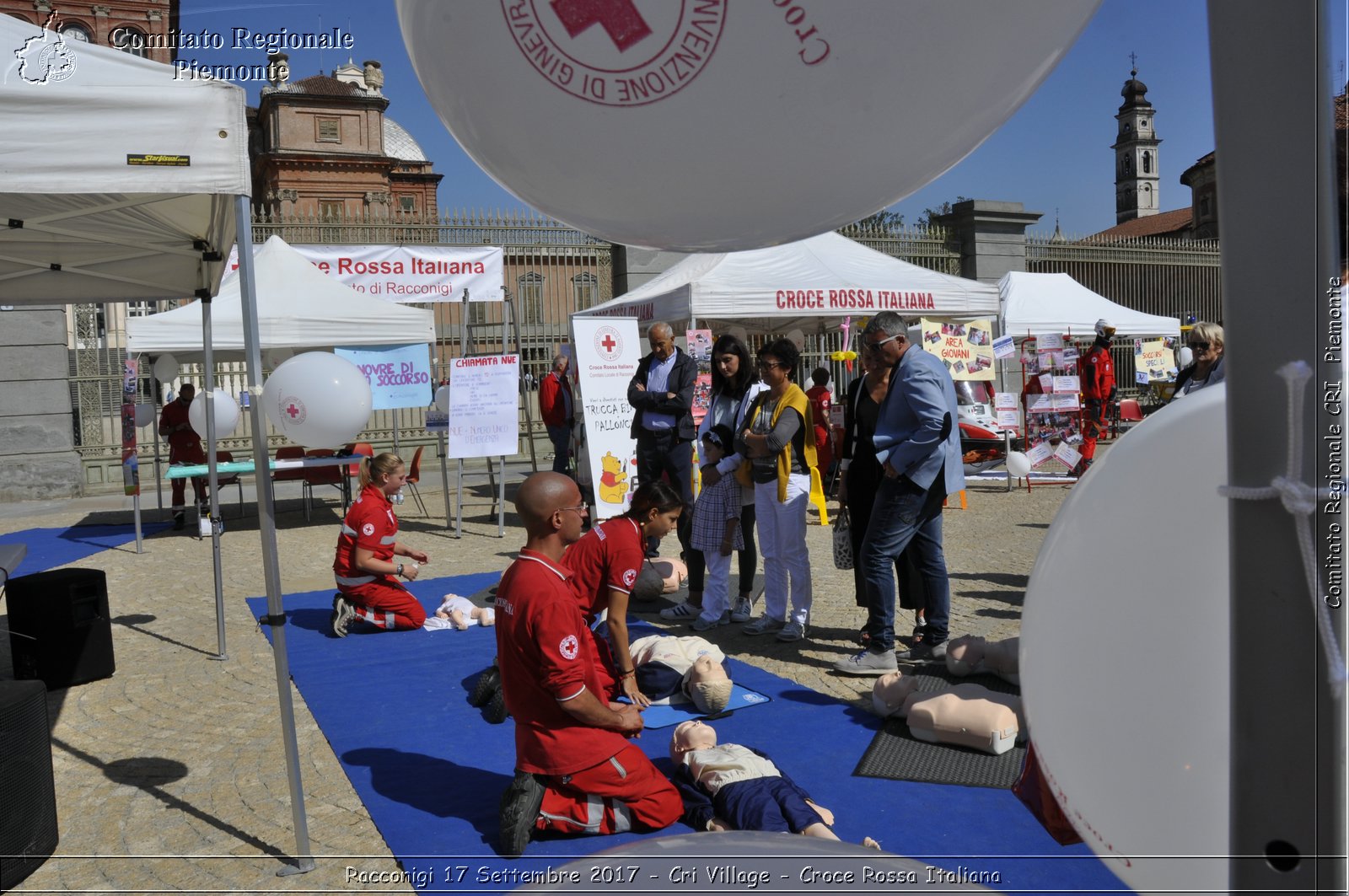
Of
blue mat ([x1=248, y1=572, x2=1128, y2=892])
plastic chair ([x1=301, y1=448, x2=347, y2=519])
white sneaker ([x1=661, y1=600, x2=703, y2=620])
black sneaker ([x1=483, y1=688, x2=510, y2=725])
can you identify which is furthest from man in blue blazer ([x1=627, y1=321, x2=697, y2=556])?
plastic chair ([x1=301, y1=448, x2=347, y2=519])

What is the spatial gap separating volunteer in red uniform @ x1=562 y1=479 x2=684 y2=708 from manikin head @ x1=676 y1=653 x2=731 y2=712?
241 mm

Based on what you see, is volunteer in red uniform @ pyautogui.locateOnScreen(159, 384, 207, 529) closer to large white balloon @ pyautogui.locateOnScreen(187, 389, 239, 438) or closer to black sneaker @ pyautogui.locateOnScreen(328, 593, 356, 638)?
large white balloon @ pyautogui.locateOnScreen(187, 389, 239, 438)

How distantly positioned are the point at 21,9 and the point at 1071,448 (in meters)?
16.7

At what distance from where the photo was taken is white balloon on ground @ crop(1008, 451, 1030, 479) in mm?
11875

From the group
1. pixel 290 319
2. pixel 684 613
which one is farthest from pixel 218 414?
pixel 684 613

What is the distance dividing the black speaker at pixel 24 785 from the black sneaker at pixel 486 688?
1.84m

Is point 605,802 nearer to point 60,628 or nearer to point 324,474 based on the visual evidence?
point 60,628

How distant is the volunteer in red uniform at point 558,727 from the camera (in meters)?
3.25

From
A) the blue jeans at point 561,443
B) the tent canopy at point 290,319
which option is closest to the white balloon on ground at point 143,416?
the tent canopy at point 290,319

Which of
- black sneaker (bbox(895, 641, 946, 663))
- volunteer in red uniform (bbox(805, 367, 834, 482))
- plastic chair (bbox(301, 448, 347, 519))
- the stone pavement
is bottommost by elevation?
the stone pavement

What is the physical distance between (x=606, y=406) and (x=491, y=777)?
5.75 meters

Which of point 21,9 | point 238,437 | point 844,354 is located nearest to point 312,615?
point 844,354

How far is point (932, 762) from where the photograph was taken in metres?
3.93

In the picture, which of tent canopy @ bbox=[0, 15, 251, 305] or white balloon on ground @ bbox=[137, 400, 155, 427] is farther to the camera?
white balloon on ground @ bbox=[137, 400, 155, 427]
